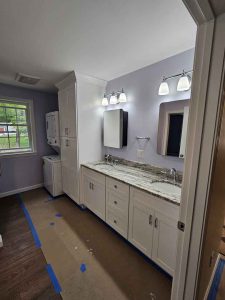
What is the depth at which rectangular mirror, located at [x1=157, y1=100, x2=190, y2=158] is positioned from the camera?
5.49 ft

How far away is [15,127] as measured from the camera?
3.15 metres

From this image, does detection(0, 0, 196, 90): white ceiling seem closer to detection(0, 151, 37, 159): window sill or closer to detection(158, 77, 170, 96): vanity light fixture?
detection(158, 77, 170, 96): vanity light fixture

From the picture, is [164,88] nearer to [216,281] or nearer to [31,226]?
[216,281]

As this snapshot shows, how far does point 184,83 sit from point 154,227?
5.11ft

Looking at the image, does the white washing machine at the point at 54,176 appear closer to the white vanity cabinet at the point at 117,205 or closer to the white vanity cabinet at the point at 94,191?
the white vanity cabinet at the point at 94,191

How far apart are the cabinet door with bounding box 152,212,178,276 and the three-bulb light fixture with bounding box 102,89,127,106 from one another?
171cm

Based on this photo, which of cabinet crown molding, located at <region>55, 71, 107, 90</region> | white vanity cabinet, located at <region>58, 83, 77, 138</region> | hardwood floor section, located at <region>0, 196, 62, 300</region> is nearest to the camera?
hardwood floor section, located at <region>0, 196, 62, 300</region>

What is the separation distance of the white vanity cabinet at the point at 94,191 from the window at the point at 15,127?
1798mm

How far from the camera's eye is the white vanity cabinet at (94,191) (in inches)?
84.6

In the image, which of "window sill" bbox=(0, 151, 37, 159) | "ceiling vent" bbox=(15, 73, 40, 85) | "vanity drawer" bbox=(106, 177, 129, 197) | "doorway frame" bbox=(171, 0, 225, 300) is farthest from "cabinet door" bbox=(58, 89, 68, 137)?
"doorway frame" bbox=(171, 0, 225, 300)

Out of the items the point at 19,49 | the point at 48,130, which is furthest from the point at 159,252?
the point at 48,130

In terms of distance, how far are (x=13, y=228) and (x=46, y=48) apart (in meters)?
2.48

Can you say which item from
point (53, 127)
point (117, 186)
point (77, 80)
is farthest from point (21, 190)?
point (77, 80)

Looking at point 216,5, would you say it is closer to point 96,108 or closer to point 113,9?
point 113,9
